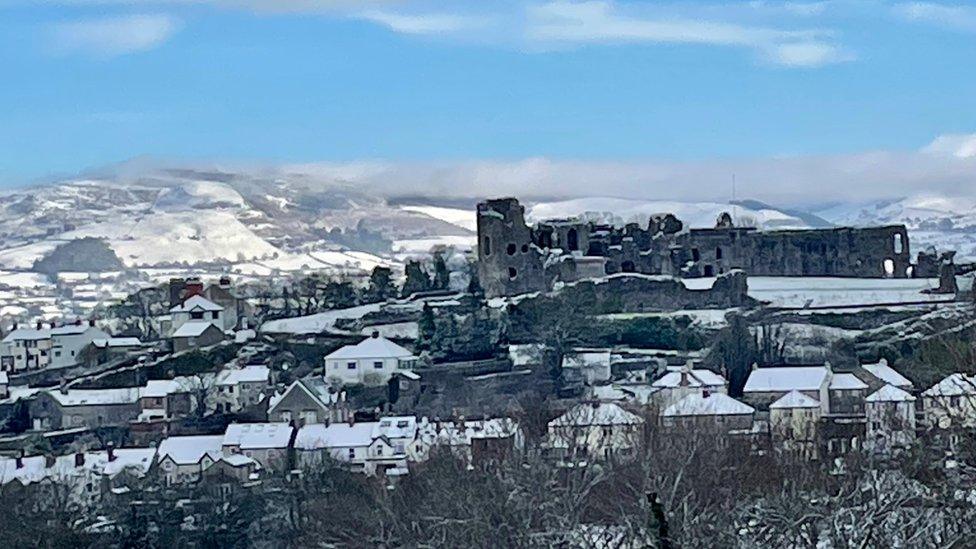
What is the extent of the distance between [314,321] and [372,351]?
21.7 feet

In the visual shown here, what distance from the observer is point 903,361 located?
5019cm

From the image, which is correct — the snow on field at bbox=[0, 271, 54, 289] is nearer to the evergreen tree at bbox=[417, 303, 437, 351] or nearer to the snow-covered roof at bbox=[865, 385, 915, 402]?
the evergreen tree at bbox=[417, 303, 437, 351]

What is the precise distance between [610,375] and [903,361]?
6861mm

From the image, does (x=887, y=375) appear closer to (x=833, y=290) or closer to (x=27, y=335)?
(x=833, y=290)

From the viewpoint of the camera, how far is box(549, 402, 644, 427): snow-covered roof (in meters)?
40.4

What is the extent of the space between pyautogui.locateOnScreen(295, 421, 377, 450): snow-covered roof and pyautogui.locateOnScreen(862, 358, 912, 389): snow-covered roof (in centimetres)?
1107

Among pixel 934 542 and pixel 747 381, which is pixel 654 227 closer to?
pixel 747 381

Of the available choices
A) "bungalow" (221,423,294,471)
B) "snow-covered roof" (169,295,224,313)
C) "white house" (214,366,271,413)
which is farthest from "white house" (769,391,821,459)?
"snow-covered roof" (169,295,224,313)

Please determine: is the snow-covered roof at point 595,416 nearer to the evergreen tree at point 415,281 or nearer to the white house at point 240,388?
the white house at point 240,388

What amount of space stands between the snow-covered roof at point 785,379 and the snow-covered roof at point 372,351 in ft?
30.8

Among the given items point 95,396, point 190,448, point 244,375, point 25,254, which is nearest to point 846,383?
point 190,448

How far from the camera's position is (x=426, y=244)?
10506 cm

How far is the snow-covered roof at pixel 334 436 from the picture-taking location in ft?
147

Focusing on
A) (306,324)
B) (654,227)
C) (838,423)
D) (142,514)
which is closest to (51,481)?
(142,514)
